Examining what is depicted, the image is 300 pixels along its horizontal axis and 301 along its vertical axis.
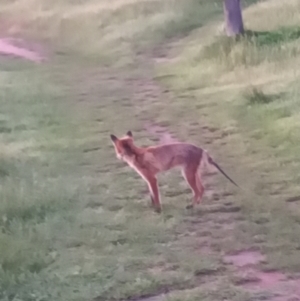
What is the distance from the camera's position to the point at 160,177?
1936 mm

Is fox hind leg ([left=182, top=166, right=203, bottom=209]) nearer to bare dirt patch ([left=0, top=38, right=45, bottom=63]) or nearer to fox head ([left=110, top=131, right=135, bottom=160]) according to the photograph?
fox head ([left=110, top=131, right=135, bottom=160])

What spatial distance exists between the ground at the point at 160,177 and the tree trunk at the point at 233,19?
0.27ft

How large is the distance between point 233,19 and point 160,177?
1.71 m

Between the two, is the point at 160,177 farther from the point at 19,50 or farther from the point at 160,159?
the point at 19,50

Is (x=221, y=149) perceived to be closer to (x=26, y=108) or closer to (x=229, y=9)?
(x=26, y=108)

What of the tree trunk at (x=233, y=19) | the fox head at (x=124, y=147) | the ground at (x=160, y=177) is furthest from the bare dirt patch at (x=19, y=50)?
the fox head at (x=124, y=147)

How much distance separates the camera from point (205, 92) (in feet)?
8.79

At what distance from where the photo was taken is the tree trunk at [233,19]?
340 centimetres

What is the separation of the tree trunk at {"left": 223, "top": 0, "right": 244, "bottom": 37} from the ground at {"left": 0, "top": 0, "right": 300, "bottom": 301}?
8 cm

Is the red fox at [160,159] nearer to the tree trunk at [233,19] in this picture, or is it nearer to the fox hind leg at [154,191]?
the fox hind leg at [154,191]

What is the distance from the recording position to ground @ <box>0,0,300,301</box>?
151cm

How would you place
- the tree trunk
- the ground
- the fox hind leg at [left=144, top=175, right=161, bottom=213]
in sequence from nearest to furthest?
the ground → the fox hind leg at [left=144, top=175, right=161, bottom=213] → the tree trunk

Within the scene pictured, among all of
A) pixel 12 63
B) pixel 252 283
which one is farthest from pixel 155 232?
pixel 12 63

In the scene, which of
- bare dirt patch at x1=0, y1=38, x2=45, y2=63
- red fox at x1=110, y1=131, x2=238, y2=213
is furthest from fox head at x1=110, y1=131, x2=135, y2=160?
bare dirt patch at x1=0, y1=38, x2=45, y2=63
